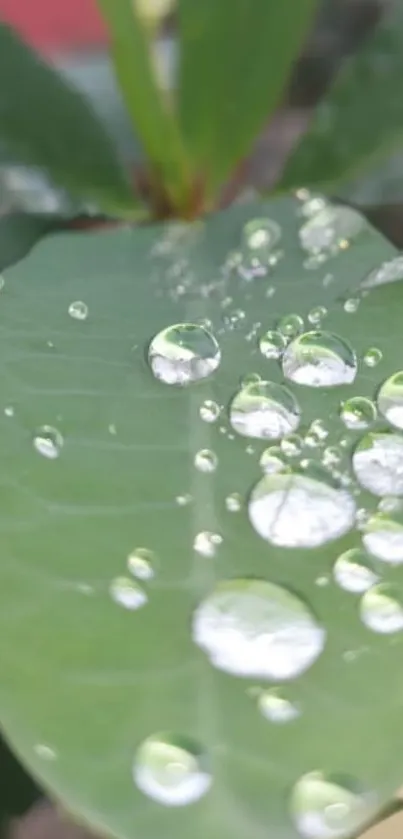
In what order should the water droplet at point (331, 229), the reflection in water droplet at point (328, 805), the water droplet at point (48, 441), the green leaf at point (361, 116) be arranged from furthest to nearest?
the green leaf at point (361, 116) → the water droplet at point (331, 229) → the water droplet at point (48, 441) → the reflection in water droplet at point (328, 805)

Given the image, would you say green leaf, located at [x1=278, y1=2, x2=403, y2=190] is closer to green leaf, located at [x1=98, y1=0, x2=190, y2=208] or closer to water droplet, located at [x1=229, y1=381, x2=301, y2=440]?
green leaf, located at [x1=98, y1=0, x2=190, y2=208]

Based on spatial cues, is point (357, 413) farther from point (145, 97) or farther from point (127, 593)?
point (145, 97)

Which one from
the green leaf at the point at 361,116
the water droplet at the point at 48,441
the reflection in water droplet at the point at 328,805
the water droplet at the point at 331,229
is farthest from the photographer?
the green leaf at the point at 361,116

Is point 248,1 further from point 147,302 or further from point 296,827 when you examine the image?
A: point 296,827

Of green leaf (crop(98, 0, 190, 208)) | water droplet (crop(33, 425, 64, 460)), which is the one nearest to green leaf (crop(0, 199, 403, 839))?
water droplet (crop(33, 425, 64, 460))

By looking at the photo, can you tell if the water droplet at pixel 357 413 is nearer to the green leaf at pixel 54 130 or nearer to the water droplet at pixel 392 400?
the water droplet at pixel 392 400

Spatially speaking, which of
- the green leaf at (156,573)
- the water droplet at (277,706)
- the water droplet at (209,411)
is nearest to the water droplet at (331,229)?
the green leaf at (156,573)

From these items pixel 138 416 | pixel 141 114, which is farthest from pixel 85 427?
pixel 141 114
